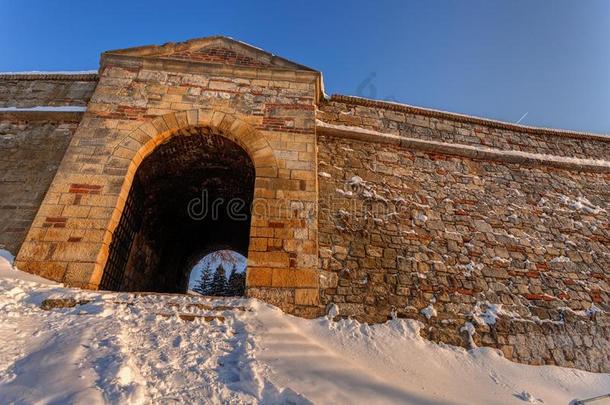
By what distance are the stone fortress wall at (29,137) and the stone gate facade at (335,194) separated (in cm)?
2

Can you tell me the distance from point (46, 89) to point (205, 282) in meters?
15.2

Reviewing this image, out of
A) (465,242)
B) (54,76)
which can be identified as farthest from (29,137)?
(465,242)

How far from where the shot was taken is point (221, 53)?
19.5 feet

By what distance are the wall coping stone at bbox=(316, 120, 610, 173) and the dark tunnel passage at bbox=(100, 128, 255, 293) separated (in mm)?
1625

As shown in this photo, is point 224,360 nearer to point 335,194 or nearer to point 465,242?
point 335,194

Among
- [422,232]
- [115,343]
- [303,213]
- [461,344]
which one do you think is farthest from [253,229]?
[461,344]

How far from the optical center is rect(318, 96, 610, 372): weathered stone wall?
4.12m

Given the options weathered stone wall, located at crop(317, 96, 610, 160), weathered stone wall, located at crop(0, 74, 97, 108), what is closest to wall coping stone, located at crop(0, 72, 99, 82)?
weathered stone wall, located at crop(0, 74, 97, 108)

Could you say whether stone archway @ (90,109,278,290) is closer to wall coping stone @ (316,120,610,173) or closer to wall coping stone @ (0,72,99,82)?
wall coping stone @ (316,120,610,173)

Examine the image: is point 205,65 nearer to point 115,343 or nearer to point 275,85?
point 275,85

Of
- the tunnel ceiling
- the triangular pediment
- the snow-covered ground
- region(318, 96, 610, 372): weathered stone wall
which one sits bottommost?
the snow-covered ground

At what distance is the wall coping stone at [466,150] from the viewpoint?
559 centimetres

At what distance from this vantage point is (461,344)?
3889mm

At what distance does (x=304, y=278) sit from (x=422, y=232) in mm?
1902
